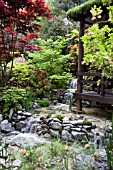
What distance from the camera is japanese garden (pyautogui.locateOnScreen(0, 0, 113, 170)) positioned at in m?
2.42

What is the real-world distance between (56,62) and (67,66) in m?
0.82

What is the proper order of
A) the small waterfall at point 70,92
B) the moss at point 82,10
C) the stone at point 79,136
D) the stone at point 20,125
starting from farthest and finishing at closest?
the small waterfall at point 70,92, the stone at point 20,125, the moss at point 82,10, the stone at point 79,136

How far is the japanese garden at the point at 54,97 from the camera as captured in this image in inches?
95.2

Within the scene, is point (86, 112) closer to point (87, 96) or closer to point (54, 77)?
point (87, 96)

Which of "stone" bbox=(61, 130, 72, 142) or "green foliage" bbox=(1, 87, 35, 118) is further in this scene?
"green foliage" bbox=(1, 87, 35, 118)

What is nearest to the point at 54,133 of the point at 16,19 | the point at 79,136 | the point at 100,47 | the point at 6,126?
the point at 79,136

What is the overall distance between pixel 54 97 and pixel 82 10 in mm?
2794

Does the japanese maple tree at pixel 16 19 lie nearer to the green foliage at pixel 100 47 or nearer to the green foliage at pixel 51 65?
the green foliage at pixel 51 65

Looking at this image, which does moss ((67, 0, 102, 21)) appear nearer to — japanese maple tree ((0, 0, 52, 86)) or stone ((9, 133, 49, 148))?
japanese maple tree ((0, 0, 52, 86))

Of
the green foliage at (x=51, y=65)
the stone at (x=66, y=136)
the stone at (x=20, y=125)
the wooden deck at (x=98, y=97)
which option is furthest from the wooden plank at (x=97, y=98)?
the green foliage at (x=51, y=65)

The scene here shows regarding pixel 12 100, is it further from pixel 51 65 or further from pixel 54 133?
pixel 51 65

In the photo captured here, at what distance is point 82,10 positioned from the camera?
4988 millimetres

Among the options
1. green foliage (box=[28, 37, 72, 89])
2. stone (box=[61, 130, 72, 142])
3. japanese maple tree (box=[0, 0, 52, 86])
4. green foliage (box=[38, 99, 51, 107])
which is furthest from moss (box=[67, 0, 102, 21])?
stone (box=[61, 130, 72, 142])

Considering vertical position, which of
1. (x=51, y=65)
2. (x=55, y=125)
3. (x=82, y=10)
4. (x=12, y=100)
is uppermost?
(x=82, y=10)
